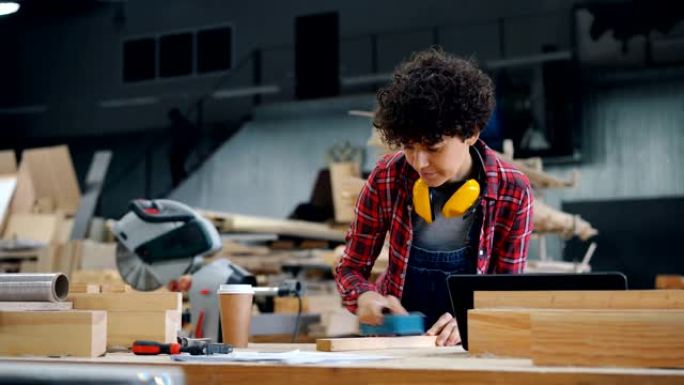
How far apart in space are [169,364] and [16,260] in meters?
7.38

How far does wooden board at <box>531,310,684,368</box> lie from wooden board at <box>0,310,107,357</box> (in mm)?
776

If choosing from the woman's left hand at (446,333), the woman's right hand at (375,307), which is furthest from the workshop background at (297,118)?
the woman's left hand at (446,333)

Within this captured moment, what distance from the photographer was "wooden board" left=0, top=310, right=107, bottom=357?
5.08 ft

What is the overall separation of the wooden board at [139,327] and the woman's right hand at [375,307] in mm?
611

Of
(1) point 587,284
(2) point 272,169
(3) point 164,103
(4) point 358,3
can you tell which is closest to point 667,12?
(4) point 358,3

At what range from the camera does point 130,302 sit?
1766 millimetres

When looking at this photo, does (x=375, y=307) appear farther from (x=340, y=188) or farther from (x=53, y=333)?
(x=340, y=188)

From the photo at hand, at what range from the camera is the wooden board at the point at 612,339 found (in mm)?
1146

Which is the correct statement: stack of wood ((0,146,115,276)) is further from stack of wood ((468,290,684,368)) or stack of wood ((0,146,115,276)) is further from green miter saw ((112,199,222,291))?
stack of wood ((468,290,684,368))

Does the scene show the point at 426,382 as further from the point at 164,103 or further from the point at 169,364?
the point at 164,103

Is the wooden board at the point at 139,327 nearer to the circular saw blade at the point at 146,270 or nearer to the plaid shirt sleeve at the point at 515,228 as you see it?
the plaid shirt sleeve at the point at 515,228

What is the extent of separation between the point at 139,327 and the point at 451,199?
2.92 feet

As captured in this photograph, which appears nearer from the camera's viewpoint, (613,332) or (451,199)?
(613,332)

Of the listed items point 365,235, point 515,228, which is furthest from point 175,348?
point 515,228
